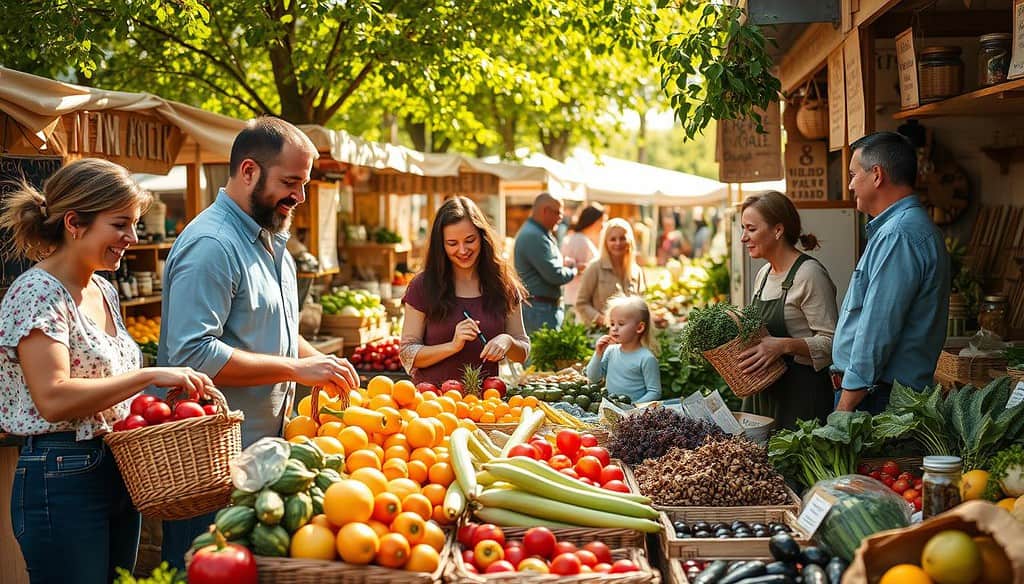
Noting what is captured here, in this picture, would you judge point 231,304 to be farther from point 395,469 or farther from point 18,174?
point 18,174

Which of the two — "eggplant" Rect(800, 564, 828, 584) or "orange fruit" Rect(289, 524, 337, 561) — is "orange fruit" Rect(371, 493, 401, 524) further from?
"eggplant" Rect(800, 564, 828, 584)

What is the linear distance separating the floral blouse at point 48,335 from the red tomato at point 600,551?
1.57 metres

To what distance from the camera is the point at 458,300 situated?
17.2ft

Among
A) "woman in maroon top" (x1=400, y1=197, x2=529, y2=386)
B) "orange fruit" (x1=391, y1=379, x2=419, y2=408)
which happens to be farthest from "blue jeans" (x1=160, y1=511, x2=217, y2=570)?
"woman in maroon top" (x1=400, y1=197, x2=529, y2=386)

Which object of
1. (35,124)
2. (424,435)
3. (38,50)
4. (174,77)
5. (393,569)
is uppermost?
(174,77)

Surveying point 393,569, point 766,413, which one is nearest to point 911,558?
point 393,569

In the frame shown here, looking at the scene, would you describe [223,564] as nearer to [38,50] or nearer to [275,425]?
[275,425]

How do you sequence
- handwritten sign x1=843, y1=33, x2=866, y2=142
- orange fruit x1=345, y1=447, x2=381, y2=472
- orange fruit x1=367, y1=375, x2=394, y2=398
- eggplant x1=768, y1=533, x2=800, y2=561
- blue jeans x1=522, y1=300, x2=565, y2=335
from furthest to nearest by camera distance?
1. blue jeans x1=522, y1=300, x2=565, y2=335
2. handwritten sign x1=843, y1=33, x2=866, y2=142
3. orange fruit x1=367, y1=375, x2=394, y2=398
4. orange fruit x1=345, y1=447, x2=381, y2=472
5. eggplant x1=768, y1=533, x2=800, y2=561

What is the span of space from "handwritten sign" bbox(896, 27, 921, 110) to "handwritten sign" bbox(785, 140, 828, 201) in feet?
10.8

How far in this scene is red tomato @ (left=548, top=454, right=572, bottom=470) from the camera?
3.51 m

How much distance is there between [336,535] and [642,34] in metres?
8.47

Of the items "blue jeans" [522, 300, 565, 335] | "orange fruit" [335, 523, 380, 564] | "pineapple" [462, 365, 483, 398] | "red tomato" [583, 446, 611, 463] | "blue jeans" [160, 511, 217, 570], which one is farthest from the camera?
"blue jeans" [522, 300, 565, 335]

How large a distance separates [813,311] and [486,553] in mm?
2562

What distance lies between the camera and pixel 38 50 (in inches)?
326
